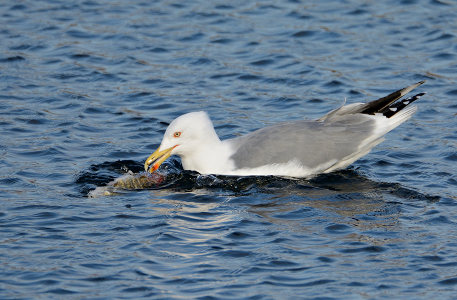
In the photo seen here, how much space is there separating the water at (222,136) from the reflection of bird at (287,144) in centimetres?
21

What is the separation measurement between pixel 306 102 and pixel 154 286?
6024 mm

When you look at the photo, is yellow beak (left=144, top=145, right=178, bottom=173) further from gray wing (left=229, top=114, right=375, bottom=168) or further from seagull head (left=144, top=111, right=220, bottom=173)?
gray wing (left=229, top=114, right=375, bottom=168)

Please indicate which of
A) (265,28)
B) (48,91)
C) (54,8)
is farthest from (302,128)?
(54,8)

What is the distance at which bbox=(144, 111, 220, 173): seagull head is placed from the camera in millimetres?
9859

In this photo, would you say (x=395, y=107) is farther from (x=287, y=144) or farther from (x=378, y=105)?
(x=287, y=144)

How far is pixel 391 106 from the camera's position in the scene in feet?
33.6

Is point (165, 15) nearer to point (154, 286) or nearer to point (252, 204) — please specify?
point (252, 204)

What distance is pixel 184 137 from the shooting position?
390 inches

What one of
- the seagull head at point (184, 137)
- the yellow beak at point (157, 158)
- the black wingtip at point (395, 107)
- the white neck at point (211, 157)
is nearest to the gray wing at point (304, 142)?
the white neck at point (211, 157)

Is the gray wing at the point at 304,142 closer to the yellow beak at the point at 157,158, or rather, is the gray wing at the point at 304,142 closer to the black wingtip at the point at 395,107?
the black wingtip at the point at 395,107

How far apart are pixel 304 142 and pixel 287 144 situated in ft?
0.68

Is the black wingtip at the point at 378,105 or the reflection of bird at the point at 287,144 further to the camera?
the black wingtip at the point at 378,105

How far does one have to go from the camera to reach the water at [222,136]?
24.5ft

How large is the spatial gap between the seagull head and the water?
0.30 meters
